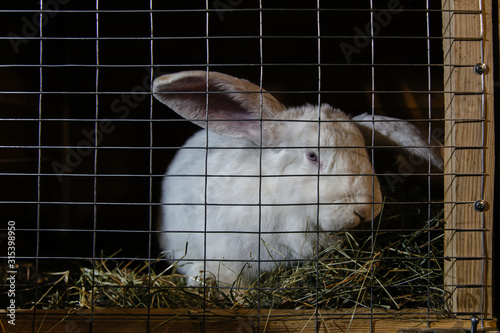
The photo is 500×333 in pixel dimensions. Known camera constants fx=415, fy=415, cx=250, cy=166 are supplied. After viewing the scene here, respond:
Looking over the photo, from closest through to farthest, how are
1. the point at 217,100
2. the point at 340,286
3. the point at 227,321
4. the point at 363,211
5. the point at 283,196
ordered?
the point at 227,321, the point at 340,286, the point at 363,211, the point at 283,196, the point at 217,100

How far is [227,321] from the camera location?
1943 millimetres

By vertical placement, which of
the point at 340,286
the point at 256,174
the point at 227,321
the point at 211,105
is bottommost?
the point at 227,321

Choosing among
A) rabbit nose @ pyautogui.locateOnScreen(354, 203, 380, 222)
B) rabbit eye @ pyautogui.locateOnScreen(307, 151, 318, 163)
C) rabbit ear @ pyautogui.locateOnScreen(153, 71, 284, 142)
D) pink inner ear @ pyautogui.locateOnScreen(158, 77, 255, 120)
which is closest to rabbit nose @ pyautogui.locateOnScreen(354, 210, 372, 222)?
rabbit nose @ pyautogui.locateOnScreen(354, 203, 380, 222)

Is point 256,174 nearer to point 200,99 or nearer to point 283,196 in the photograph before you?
point 283,196

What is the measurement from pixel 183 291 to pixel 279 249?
642 millimetres

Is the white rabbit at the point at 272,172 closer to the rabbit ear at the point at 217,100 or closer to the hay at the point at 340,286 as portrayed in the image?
the rabbit ear at the point at 217,100

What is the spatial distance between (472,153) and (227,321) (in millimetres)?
1416

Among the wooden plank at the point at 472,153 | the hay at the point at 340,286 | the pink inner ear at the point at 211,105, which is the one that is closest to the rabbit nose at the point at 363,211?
the hay at the point at 340,286

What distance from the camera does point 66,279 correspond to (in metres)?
2.68

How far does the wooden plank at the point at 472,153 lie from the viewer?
198 cm

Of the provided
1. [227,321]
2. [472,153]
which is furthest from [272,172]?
[472,153]

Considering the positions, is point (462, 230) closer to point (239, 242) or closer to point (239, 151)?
point (239, 242)

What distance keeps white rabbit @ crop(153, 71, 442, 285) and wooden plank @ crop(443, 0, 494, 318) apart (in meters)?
0.30

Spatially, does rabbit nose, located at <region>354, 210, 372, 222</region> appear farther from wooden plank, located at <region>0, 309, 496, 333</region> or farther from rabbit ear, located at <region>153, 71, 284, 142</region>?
rabbit ear, located at <region>153, 71, 284, 142</region>
